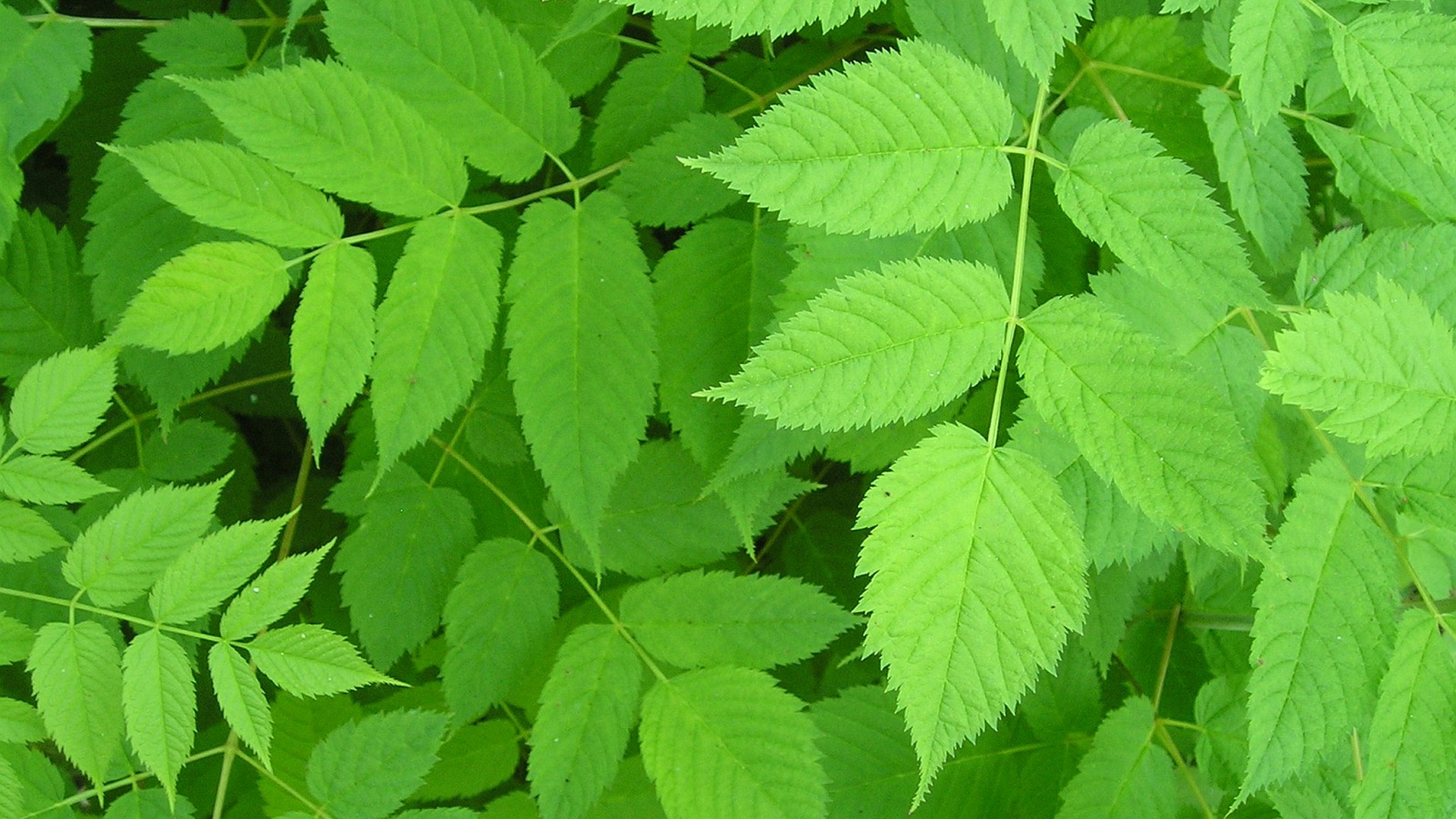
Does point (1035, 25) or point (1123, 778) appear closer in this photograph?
point (1035, 25)

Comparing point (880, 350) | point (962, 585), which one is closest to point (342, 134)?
point (880, 350)

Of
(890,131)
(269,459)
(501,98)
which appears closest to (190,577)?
(501,98)

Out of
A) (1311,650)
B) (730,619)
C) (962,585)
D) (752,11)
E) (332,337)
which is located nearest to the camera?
(962,585)

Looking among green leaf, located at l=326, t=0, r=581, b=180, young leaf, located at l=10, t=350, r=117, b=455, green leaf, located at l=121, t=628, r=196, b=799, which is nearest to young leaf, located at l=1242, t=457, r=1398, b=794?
green leaf, located at l=326, t=0, r=581, b=180

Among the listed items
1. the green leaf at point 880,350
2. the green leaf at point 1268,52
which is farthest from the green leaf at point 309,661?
the green leaf at point 1268,52

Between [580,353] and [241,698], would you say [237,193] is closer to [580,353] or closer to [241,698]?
[580,353]

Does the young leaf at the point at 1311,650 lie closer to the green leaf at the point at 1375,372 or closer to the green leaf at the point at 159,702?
the green leaf at the point at 1375,372

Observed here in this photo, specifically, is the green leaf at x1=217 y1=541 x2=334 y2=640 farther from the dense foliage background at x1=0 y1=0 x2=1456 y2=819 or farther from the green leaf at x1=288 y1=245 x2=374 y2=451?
the green leaf at x1=288 y1=245 x2=374 y2=451
